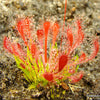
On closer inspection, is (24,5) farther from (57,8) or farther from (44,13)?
(57,8)

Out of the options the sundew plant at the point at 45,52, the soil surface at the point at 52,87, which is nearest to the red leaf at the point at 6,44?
the sundew plant at the point at 45,52

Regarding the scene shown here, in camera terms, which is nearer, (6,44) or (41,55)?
(6,44)

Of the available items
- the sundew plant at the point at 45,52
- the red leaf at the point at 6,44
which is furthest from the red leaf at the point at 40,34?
the red leaf at the point at 6,44

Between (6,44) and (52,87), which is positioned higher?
(6,44)

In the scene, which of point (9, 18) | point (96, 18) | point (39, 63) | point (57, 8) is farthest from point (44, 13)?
point (39, 63)

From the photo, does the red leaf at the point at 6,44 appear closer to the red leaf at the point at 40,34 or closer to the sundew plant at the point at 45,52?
the sundew plant at the point at 45,52

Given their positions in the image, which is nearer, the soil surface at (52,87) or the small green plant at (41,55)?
the small green plant at (41,55)

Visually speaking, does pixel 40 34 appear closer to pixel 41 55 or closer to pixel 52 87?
pixel 41 55

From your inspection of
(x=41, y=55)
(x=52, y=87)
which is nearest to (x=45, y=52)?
(x=41, y=55)

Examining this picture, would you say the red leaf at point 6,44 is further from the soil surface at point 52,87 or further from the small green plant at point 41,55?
the soil surface at point 52,87

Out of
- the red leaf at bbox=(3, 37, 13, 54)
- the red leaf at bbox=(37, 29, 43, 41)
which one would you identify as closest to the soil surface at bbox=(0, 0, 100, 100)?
the red leaf at bbox=(37, 29, 43, 41)
